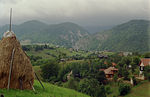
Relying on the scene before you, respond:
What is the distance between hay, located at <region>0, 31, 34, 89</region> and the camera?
1532 cm

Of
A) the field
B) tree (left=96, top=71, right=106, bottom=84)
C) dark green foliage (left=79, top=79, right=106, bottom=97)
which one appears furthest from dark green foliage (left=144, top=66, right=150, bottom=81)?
tree (left=96, top=71, right=106, bottom=84)

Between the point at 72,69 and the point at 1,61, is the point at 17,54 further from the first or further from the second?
the point at 72,69

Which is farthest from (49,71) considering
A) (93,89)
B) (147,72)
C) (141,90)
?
(141,90)

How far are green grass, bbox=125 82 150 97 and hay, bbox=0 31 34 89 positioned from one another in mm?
32906

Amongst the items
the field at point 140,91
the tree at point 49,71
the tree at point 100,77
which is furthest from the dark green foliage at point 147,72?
the tree at point 49,71

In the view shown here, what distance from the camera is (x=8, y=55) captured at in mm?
15859

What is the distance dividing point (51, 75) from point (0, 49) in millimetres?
60954

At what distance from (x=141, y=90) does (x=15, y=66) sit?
38.7 m

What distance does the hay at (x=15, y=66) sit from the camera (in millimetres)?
15320

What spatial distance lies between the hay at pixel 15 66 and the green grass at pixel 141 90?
3291 cm

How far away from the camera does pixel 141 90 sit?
45.6 meters

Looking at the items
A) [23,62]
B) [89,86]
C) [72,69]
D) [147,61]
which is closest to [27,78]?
[23,62]

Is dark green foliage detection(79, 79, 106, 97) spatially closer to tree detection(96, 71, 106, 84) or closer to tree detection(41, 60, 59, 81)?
tree detection(96, 71, 106, 84)

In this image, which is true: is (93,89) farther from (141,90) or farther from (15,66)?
(15,66)
